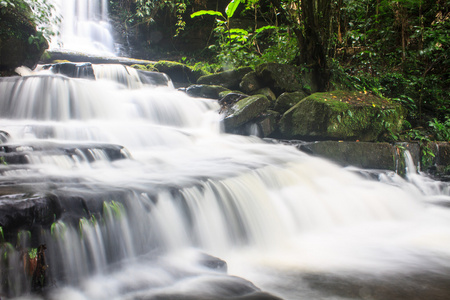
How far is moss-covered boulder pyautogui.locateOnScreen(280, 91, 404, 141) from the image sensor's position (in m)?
5.98

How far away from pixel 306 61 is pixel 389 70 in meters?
2.51

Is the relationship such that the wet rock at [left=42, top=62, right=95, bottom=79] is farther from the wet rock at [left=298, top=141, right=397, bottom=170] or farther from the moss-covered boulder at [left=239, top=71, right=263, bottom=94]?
the wet rock at [left=298, top=141, right=397, bottom=170]

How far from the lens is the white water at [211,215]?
2.37 m

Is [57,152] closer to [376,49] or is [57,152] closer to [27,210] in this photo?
[27,210]

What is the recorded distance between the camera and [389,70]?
28.1 ft

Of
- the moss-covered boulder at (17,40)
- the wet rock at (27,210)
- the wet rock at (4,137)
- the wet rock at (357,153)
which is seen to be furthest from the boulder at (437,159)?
the moss-covered boulder at (17,40)

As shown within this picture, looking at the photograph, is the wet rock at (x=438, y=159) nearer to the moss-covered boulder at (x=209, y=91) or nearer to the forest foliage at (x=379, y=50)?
the forest foliage at (x=379, y=50)

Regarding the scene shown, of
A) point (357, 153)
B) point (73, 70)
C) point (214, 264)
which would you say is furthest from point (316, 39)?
point (214, 264)

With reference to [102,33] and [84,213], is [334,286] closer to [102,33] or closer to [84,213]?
[84,213]

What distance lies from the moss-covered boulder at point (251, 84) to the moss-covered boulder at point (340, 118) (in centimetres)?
169

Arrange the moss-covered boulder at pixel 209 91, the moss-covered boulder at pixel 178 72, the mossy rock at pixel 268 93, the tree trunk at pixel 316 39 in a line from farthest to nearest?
the moss-covered boulder at pixel 178 72
the moss-covered boulder at pixel 209 91
the mossy rock at pixel 268 93
the tree trunk at pixel 316 39

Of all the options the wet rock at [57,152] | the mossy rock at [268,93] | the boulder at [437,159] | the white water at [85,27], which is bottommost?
the boulder at [437,159]

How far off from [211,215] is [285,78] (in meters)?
5.16

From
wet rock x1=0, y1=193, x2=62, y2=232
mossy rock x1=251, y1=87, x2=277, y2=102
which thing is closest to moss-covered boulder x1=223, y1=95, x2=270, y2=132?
mossy rock x1=251, y1=87, x2=277, y2=102
